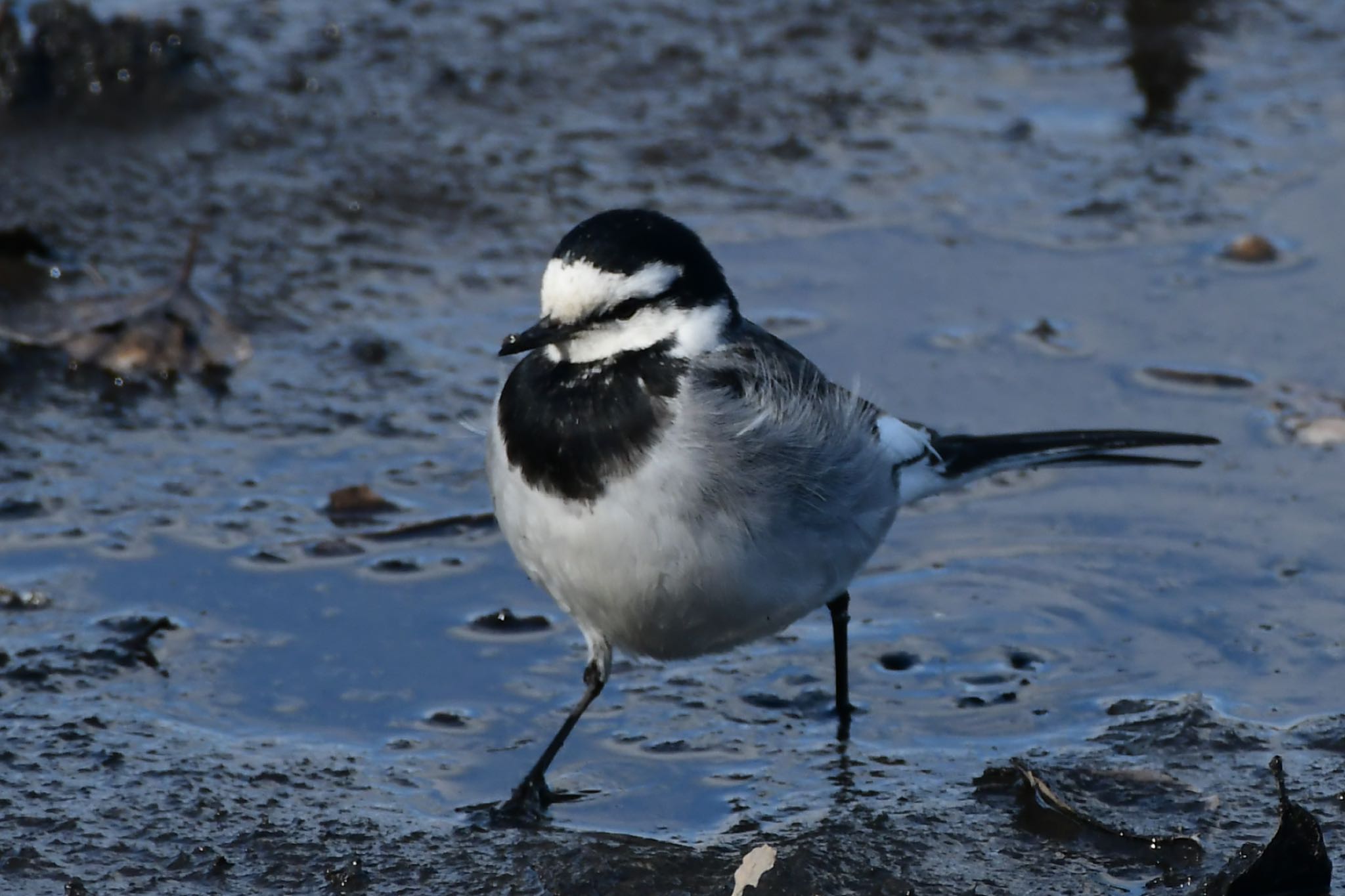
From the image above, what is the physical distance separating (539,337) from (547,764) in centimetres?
110

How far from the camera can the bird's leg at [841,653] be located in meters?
5.32

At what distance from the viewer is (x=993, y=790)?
16.1ft

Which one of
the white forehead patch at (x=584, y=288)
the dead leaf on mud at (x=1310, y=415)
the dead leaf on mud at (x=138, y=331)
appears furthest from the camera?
the dead leaf on mud at (x=138, y=331)

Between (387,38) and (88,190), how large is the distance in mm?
1903

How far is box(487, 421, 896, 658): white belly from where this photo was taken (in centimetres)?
459

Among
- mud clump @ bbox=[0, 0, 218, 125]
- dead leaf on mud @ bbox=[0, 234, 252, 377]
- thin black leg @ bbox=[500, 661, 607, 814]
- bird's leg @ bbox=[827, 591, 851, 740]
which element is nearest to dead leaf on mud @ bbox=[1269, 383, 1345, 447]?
bird's leg @ bbox=[827, 591, 851, 740]

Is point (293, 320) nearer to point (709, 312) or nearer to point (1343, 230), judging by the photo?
point (709, 312)

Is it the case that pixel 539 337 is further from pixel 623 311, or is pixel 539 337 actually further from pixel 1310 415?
pixel 1310 415

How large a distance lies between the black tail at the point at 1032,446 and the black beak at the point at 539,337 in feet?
4.57

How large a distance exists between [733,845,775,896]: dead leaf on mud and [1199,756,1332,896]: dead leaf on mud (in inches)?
39.9

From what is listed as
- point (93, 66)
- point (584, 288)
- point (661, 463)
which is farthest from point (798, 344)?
point (93, 66)

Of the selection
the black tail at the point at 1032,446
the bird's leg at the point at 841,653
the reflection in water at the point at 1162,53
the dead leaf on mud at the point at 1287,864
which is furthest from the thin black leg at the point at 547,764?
the reflection in water at the point at 1162,53

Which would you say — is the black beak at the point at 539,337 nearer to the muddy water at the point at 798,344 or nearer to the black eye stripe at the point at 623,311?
the black eye stripe at the point at 623,311

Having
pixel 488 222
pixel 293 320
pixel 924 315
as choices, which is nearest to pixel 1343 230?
pixel 924 315
